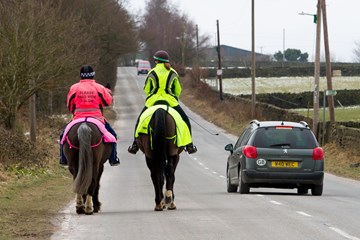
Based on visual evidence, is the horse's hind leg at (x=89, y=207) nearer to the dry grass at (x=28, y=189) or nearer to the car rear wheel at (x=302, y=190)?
the dry grass at (x=28, y=189)

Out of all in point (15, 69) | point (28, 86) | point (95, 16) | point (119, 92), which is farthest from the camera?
point (119, 92)

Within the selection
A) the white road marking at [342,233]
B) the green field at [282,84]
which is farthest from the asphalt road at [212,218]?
the green field at [282,84]

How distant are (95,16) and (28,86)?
38186mm

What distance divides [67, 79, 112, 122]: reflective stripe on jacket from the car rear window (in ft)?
18.1

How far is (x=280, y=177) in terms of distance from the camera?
64.0 ft

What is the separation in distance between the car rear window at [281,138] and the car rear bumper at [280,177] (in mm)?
A: 603

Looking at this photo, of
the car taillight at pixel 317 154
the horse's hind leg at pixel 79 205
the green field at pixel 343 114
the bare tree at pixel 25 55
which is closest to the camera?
the horse's hind leg at pixel 79 205

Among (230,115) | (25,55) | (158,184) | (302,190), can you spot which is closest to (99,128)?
(158,184)

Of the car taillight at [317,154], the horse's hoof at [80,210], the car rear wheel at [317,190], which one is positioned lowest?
the car rear wheel at [317,190]

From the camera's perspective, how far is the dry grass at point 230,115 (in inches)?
1395

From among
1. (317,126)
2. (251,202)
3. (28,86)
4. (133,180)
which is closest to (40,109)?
(317,126)

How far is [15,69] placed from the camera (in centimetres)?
3175

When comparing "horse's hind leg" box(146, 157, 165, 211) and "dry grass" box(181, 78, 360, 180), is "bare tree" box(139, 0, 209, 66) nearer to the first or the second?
"dry grass" box(181, 78, 360, 180)

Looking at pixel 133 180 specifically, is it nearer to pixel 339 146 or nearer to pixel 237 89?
pixel 339 146
